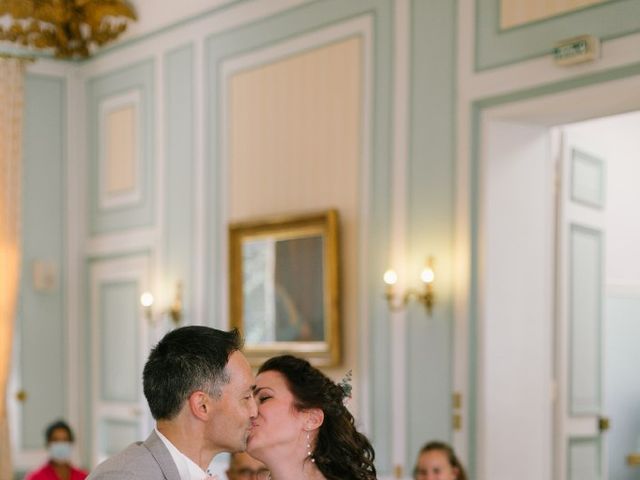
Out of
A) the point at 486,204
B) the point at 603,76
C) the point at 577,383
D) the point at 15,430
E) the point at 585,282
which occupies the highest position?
the point at 603,76

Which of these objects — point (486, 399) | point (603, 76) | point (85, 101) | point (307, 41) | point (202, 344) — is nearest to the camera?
point (202, 344)

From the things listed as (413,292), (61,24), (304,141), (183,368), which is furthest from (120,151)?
(183,368)

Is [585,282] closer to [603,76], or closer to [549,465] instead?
[549,465]

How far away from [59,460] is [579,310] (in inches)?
156

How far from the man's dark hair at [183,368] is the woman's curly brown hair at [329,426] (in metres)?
0.57

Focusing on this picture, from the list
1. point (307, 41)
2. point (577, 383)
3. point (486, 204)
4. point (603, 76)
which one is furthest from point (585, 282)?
point (307, 41)

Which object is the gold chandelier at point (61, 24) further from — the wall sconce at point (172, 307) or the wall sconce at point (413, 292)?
the wall sconce at point (413, 292)

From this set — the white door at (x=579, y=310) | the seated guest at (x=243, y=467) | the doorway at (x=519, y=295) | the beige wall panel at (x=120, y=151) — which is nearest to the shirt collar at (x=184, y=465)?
the seated guest at (x=243, y=467)

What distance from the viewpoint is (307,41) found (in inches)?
355

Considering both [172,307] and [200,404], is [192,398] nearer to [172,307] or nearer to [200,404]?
[200,404]

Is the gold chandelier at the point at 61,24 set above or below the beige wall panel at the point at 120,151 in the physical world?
above

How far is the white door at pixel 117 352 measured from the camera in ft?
35.9

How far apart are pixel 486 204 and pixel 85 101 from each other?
225 inches

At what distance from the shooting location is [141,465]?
3150 millimetres
